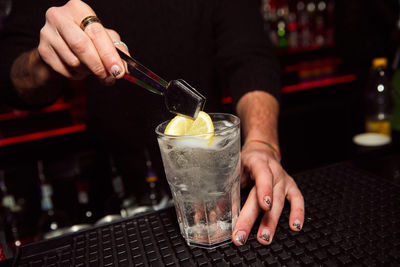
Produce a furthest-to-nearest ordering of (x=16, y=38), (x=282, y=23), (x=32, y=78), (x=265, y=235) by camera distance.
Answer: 1. (x=282, y=23)
2. (x=16, y=38)
3. (x=32, y=78)
4. (x=265, y=235)

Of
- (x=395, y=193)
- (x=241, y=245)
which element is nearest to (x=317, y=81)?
(x=395, y=193)

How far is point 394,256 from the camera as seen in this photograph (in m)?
0.63

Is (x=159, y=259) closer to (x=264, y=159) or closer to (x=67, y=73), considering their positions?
(x=264, y=159)

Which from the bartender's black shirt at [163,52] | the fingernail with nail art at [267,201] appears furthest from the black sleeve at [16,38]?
the fingernail with nail art at [267,201]

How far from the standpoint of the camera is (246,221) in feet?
2.54

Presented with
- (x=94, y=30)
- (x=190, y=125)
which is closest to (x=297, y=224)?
(x=190, y=125)

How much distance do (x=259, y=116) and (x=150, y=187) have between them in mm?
863

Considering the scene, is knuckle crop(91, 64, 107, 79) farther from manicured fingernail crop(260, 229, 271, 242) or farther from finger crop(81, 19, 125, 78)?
manicured fingernail crop(260, 229, 271, 242)

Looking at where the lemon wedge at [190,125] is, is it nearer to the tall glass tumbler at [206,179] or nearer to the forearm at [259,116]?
the tall glass tumbler at [206,179]

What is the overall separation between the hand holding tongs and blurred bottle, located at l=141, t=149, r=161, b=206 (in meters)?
0.96

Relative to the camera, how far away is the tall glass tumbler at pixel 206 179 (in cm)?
71

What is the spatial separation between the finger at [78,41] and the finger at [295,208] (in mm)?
586

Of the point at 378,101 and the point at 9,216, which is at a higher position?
the point at 378,101

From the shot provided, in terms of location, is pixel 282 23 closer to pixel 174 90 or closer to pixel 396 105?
pixel 396 105
